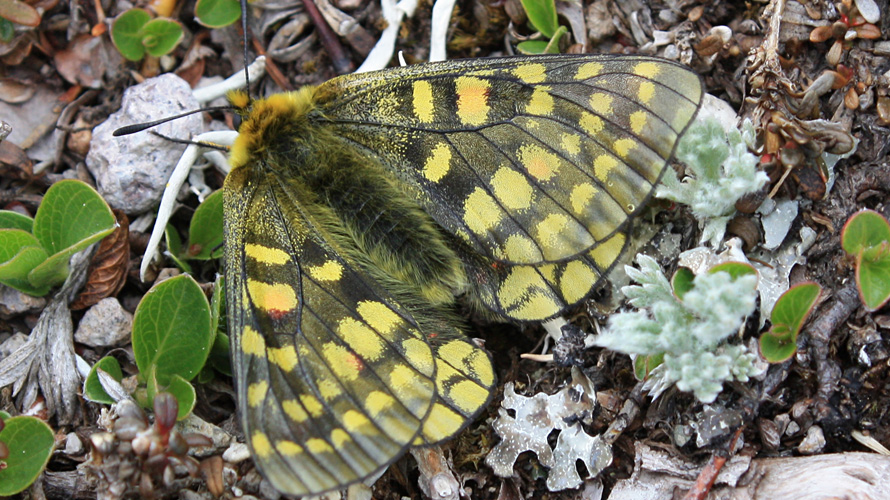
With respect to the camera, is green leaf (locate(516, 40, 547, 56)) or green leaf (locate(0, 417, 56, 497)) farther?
green leaf (locate(516, 40, 547, 56))

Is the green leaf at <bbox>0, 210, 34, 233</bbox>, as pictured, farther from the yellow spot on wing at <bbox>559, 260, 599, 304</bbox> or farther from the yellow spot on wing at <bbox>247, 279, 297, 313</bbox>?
the yellow spot on wing at <bbox>559, 260, 599, 304</bbox>

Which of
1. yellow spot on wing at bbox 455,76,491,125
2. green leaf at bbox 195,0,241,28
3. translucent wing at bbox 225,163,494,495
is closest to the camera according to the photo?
translucent wing at bbox 225,163,494,495

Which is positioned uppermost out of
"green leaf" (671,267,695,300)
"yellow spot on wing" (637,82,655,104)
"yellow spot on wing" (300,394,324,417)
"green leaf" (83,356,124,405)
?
"yellow spot on wing" (637,82,655,104)

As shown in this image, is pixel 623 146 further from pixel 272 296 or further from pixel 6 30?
pixel 6 30

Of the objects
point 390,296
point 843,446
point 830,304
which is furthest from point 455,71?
point 843,446

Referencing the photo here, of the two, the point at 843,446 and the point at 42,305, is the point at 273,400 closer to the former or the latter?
the point at 42,305

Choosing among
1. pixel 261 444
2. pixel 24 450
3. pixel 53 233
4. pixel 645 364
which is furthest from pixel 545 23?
pixel 24 450

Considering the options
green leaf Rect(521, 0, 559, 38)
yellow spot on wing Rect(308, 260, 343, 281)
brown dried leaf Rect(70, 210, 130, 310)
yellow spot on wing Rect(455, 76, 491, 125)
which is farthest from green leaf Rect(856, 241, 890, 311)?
brown dried leaf Rect(70, 210, 130, 310)
